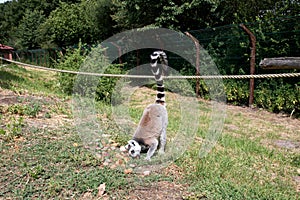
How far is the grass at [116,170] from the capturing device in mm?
3174

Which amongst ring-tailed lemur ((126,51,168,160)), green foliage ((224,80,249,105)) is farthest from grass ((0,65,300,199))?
green foliage ((224,80,249,105))

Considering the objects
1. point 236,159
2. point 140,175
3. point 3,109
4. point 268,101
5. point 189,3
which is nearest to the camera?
point 140,175

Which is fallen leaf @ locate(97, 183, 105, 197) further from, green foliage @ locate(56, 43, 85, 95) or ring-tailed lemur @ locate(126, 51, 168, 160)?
green foliage @ locate(56, 43, 85, 95)

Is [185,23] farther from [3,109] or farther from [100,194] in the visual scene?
[100,194]

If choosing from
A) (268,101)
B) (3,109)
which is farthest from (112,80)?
(268,101)

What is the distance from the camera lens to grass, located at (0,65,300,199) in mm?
3174

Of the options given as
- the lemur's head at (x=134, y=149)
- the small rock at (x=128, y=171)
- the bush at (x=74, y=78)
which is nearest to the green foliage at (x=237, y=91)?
the bush at (x=74, y=78)

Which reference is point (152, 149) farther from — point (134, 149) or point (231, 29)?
point (231, 29)

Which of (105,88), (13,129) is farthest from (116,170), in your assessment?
(105,88)

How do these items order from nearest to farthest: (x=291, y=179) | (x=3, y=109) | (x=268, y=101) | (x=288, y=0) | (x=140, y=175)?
(x=140, y=175) < (x=291, y=179) < (x=3, y=109) < (x=268, y=101) < (x=288, y=0)

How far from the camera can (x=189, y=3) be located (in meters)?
12.4

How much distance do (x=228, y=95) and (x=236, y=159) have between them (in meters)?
5.06

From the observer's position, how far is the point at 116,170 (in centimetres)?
359

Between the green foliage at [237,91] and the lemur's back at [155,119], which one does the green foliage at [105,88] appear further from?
the lemur's back at [155,119]
